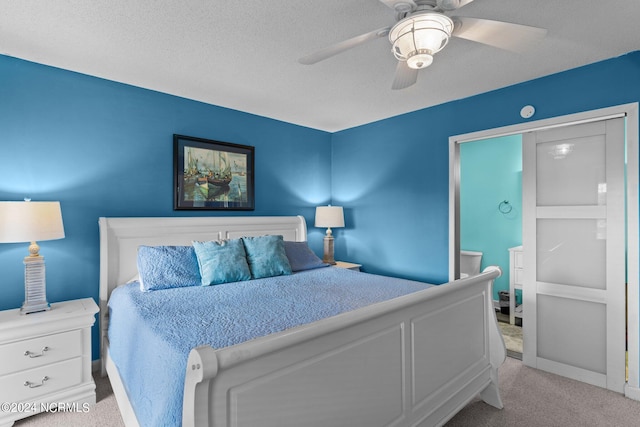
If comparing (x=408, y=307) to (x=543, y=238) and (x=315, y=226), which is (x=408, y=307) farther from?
(x=315, y=226)

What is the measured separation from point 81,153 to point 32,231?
0.84 metres

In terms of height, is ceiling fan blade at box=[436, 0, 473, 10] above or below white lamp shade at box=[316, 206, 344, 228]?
above

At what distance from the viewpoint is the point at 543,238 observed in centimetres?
293

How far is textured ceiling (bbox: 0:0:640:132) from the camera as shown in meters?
1.86

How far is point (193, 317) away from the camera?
6.00 feet

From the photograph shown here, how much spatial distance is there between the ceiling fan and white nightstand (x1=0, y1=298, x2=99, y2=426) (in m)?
2.58

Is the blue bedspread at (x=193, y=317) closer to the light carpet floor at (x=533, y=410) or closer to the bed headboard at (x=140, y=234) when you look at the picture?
the bed headboard at (x=140, y=234)

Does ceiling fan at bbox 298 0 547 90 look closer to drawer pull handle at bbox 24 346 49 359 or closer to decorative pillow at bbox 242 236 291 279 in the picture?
decorative pillow at bbox 242 236 291 279

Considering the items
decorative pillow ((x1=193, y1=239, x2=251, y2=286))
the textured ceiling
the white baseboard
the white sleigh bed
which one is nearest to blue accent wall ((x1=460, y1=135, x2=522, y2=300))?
the textured ceiling

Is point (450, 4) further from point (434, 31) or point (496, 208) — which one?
point (496, 208)

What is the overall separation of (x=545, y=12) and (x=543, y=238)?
1.85 meters

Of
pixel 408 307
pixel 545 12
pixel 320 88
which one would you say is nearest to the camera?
pixel 408 307

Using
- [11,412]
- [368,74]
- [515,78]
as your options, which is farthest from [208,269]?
[515,78]

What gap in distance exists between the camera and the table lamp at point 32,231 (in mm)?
2109
